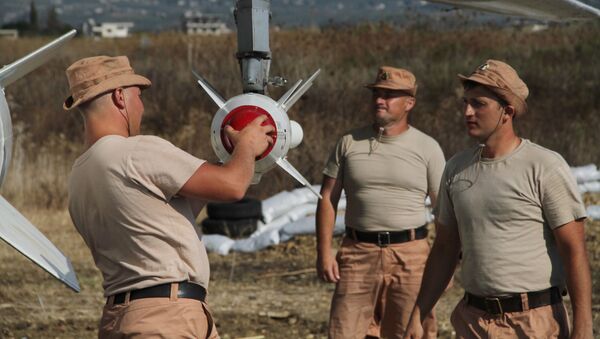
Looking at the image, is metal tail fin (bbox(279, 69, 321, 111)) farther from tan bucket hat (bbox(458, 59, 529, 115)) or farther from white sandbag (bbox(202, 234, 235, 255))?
white sandbag (bbox(202, 234, 235, 255))

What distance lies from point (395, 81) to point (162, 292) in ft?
10.6

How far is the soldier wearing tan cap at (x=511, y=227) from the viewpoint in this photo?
16.3ft

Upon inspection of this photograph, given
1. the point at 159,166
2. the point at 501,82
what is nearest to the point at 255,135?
the point at 159,166

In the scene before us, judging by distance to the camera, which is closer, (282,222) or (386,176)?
(386,176)

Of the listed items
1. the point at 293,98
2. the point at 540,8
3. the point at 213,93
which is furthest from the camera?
the point at 540,8

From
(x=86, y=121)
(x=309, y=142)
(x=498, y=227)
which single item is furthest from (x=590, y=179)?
(x=86, y=121)

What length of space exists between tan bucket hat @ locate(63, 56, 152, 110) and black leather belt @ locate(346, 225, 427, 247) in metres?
2.93

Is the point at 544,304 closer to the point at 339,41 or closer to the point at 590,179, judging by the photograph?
the point at 590,179

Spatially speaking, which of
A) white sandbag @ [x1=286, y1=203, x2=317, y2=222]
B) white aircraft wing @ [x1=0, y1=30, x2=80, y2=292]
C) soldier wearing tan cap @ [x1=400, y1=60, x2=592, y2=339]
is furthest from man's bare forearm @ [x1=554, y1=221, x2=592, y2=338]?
white sandbag @ [x1=286, y1=203, x2=317, y2=222]

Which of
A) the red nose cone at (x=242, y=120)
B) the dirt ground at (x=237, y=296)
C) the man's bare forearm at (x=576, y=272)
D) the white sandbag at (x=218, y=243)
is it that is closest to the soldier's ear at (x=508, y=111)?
the man's bare forearm at (x=576, y=272)

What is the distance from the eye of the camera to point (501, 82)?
520 centimetres

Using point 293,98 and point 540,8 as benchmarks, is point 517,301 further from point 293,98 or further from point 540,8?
point 540,8

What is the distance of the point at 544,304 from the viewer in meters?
5.07

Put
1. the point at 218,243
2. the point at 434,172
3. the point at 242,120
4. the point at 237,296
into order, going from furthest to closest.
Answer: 1. the point at 218,243
2. the point at 237,296
3. the point at 434,172
4. the point at 242,120
